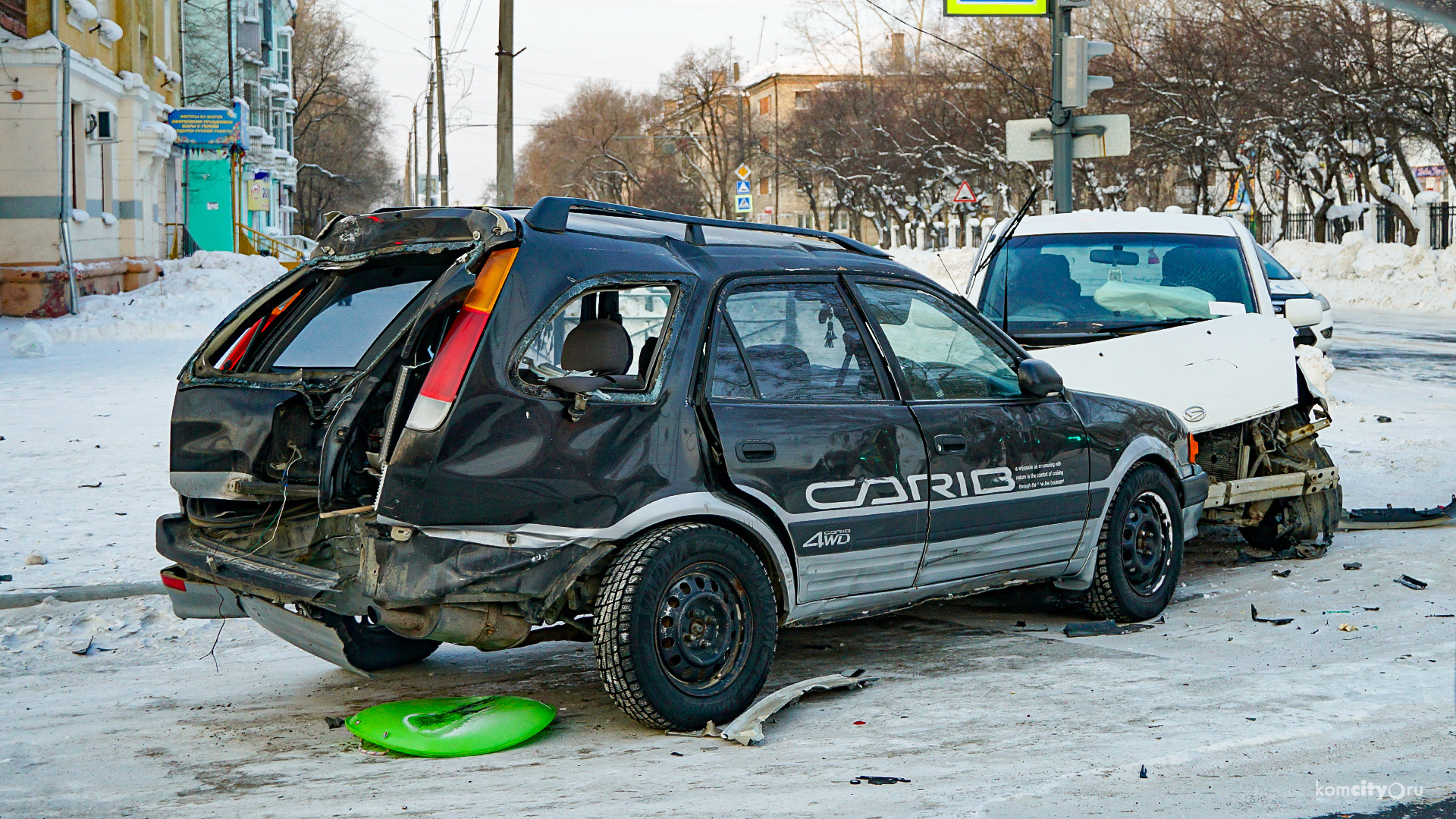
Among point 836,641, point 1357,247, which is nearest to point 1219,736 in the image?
point 836,641

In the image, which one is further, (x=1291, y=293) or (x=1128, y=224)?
(x=1291, y=293)

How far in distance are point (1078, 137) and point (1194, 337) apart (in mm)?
6215

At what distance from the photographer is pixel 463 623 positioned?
15.0 ft

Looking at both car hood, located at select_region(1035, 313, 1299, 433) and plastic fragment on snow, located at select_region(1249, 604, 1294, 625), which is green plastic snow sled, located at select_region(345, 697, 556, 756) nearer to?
plastic fragment on snow, located at select_region(1249, 604, 1294, 625)

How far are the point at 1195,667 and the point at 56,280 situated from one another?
75.3ft

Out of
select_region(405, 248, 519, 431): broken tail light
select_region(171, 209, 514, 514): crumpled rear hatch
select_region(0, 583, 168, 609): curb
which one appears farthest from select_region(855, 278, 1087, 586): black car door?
select_region(0, 583, 168, 609): curb

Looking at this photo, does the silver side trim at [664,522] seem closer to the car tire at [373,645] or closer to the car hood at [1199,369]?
the car tire at [373,645]

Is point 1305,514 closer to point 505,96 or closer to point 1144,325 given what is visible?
point 1144,325

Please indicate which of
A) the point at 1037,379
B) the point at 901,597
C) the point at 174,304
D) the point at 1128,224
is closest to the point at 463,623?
the point at 901,597

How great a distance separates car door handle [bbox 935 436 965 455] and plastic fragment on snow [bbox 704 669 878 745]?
0.92 metres

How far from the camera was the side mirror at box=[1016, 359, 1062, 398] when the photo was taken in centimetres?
585

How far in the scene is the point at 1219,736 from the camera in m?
4.60

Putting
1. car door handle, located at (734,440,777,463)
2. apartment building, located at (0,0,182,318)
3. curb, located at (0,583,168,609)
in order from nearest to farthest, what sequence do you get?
car door handle, located at (734,440,777,463) → curb, located at (0,583,168,609) → apartment building, located at (0,0,182,318)

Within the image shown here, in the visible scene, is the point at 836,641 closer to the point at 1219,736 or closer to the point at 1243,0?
the point at 1219,736
